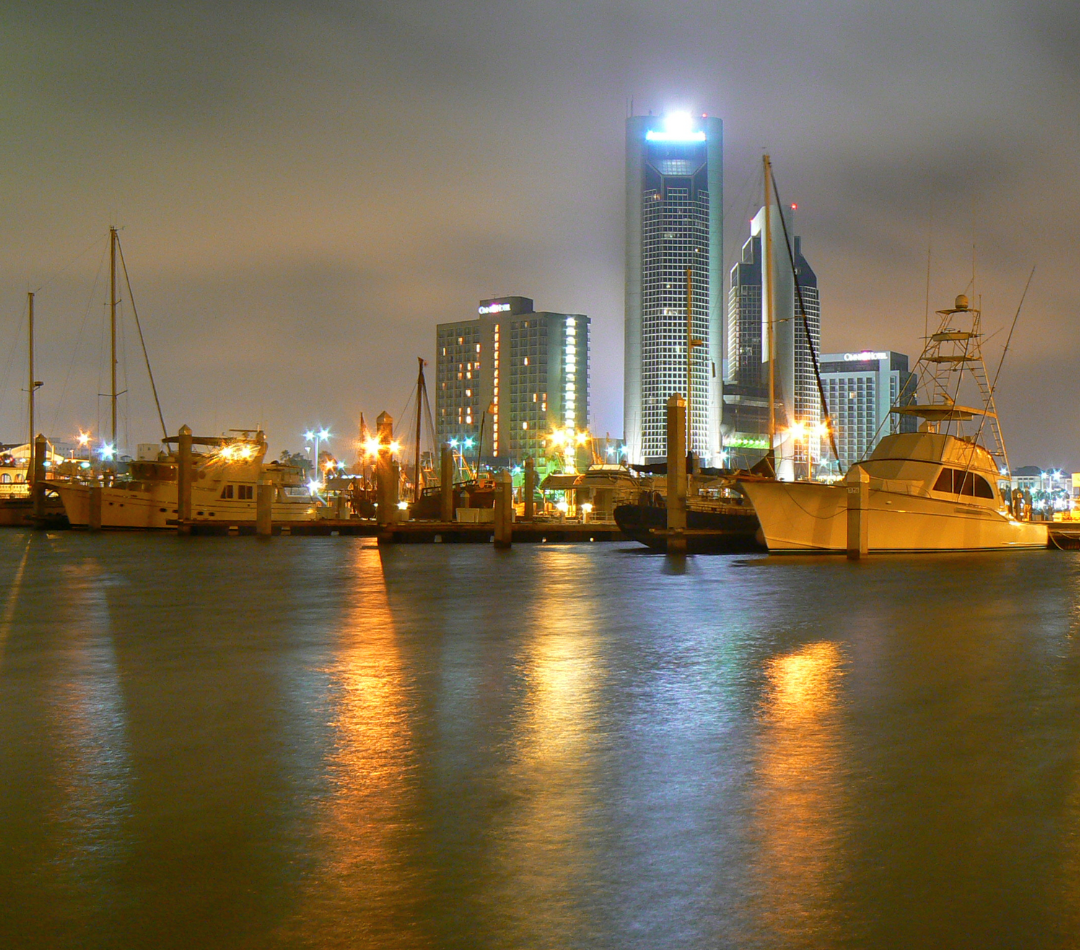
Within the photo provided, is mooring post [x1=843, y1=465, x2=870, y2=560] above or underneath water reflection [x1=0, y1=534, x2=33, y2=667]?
above

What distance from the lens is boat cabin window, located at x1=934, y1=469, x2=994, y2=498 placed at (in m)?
36.9

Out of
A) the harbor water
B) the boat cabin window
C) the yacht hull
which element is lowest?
the harbor water

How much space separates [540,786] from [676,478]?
105 ft

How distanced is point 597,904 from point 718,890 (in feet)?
2.13

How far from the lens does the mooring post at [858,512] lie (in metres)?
34.9

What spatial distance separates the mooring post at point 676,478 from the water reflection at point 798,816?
89.1 ft

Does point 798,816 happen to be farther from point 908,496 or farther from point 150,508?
point 150,508

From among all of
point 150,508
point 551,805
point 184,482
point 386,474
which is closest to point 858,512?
point 386,474

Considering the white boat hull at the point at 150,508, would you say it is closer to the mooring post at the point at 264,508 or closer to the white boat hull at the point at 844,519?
the mooring post at the point at 264,508

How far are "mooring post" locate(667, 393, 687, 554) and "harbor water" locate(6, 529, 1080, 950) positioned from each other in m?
21.3

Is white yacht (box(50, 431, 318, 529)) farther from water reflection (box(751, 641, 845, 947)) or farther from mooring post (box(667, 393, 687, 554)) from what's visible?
water reflection (box(751, 641, 845, 947))

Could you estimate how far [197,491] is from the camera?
5925 cm

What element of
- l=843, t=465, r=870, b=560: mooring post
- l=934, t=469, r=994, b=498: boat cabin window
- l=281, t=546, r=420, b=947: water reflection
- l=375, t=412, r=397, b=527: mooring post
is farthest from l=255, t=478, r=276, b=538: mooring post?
l=281, t=546, r=420, b=947: water reflection

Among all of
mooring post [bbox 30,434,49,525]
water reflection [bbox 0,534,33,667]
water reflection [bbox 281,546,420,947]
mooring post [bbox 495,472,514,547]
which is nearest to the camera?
water reflection [bbox 281,546,420,947]
